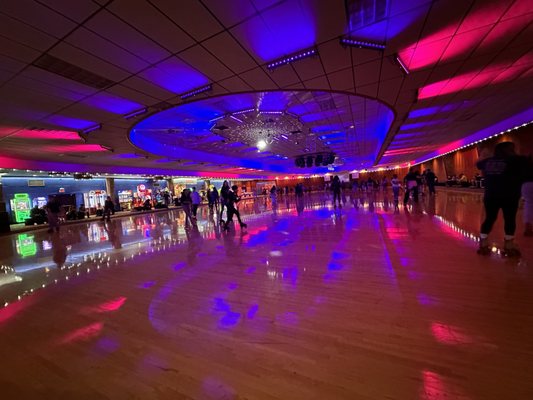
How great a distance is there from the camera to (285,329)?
193 cm

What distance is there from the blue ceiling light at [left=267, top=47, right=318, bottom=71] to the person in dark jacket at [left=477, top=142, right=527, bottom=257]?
309cm

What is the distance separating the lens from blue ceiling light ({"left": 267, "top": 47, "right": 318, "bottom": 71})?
429 cm

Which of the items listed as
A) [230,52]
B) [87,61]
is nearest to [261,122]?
[230,52]

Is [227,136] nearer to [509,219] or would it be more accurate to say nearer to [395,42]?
[395,42]

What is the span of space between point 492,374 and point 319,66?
495 centimetres

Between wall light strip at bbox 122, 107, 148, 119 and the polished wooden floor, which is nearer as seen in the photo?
the polished wooden floor

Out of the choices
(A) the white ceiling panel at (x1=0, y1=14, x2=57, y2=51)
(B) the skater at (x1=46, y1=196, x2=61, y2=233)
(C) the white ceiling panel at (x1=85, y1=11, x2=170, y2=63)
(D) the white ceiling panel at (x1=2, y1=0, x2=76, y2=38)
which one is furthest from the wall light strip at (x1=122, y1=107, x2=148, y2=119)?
(B) the skater at (x1=46, y1=196, x2=61, y2=233)

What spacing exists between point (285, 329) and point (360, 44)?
4473 mm

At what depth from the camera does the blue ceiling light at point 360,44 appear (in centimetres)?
403

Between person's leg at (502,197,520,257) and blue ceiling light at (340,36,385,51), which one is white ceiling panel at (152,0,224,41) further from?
person's leg at (502,197,520,257)

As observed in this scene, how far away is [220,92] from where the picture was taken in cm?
573

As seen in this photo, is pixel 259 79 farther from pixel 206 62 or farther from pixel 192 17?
pixel 192 17

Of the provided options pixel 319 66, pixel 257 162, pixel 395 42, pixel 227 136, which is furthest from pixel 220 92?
pixel 257 162

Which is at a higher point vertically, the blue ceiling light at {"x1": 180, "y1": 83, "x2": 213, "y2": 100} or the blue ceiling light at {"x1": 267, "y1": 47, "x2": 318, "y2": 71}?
the blue ceiling light at {"x1": 180, "y1": 83, "x2": 213, "y2": 100}
